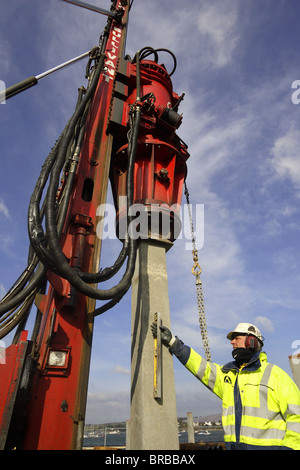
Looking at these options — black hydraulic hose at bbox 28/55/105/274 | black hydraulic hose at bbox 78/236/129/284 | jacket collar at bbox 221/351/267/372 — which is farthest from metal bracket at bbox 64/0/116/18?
jacket collar at bbox 221/351/267/372

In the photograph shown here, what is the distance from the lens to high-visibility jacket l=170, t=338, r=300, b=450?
2.59m

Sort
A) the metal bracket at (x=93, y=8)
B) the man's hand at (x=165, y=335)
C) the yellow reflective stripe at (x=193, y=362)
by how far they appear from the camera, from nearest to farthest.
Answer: the yellow reflective stripe at (x=193, y=362), the man's hand at (x=165, y=335), the metal bracket at (x=93, y=8)

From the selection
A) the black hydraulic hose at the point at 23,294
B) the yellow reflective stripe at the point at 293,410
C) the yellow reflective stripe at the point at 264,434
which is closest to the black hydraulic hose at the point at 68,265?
the black hydraulic hose at the point at 23,294

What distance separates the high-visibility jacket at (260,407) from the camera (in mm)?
2586

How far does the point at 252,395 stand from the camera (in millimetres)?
2848

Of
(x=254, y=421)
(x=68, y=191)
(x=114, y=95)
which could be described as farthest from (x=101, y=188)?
(x=254, y=421)

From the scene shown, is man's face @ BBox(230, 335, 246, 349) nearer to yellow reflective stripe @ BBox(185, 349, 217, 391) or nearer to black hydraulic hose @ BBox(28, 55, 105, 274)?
yellow reflective stripe @ BBox(185, 349, 217, 391)

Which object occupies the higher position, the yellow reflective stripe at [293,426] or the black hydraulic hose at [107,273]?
the black hydraulic hose at [107,273]

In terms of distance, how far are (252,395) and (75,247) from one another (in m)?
2.86

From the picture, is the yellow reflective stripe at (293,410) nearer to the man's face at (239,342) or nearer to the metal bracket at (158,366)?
the man's face at (239,342)

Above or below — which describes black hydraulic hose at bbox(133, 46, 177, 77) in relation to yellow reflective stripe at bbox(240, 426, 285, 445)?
above

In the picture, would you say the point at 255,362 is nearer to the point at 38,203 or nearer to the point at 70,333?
the point at 70,333

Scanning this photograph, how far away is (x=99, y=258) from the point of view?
173 inches

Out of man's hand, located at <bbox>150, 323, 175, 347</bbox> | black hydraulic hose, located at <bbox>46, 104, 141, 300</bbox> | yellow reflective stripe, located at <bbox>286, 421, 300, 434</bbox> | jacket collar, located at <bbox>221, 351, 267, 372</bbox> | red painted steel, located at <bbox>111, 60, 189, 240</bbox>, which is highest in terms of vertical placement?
red painted steel, located at <bbox>111, 60, 189, 240</bbox>
